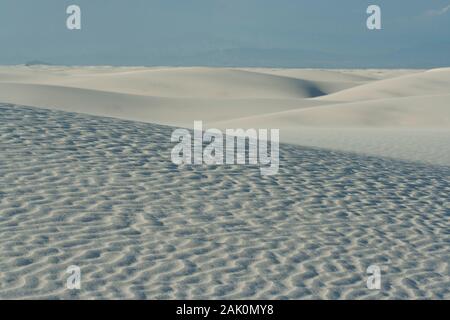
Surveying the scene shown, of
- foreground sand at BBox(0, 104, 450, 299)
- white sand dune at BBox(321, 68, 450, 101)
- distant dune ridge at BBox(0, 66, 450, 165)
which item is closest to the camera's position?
foreground sand at BBox(0, 104, 450, 299)

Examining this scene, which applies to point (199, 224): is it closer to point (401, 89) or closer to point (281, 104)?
point (281, 104)

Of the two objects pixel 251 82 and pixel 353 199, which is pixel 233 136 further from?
pixel 251 82

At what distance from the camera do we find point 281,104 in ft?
156

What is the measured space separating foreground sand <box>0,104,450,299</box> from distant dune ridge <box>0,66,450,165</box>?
8.21 metres

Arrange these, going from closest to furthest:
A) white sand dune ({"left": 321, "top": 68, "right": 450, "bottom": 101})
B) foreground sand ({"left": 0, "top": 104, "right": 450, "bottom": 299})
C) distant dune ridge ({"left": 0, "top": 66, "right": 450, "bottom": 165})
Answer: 1. foreground sand ({"left": 0, "top": 104, "right": 450, "bottom": 299})
2. distant dune ridge ({"left": 0, "top": 66, "right": 450, "bottom": 165})
3. white sand dune ({"left": 321, "top": 68, "right": 450, "bottom": 101})

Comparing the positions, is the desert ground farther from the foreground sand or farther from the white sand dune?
the white sand dune

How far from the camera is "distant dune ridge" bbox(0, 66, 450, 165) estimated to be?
990 inches

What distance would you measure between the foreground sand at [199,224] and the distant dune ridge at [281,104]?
821cm

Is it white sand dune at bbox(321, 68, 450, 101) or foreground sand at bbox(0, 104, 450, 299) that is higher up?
foreground sand at bbox(0, 104, 450, 299)

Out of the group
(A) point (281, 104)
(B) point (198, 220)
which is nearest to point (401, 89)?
(A) point (281, 104)

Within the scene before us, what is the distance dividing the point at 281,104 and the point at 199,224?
1528 inches

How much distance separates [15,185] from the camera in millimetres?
10055

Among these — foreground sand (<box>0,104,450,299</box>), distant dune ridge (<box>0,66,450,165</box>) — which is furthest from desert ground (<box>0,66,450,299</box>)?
distant dune ridge (<box>0,66,450,165</box>)

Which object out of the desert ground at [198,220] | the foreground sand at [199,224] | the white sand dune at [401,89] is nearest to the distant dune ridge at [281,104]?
the white sand dune at [401,89]
